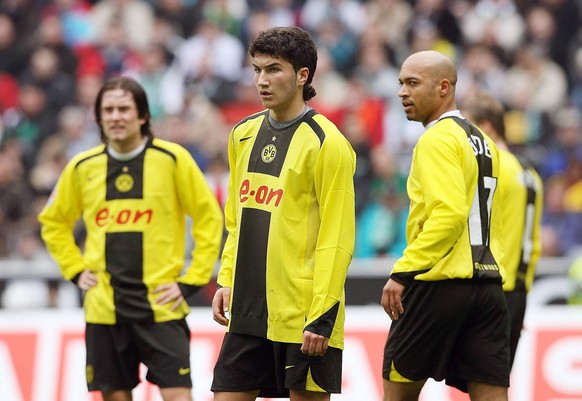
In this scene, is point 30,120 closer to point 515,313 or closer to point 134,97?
point 134,97

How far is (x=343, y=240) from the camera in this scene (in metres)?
5.86

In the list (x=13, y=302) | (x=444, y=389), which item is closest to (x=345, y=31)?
(x=13, y=302)

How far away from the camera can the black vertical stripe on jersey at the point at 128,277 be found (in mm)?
7602

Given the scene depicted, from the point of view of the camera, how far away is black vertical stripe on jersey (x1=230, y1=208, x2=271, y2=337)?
19.7 ft

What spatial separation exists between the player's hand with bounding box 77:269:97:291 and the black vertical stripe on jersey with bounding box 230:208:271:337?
1842 millimetres

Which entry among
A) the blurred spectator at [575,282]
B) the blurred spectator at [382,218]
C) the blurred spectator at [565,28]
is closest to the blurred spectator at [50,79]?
the blurred spectator at [382,218]

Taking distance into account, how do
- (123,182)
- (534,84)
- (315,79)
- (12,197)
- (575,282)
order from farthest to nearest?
(534,84) → (315,79) → (12,197) → (575,282) → (123,182)

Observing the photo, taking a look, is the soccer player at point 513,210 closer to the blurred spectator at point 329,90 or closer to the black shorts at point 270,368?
the black shorts at point 270,368

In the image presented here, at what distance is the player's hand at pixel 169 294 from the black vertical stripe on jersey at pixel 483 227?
202 centimetres

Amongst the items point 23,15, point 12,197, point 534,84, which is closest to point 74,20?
point 23,15

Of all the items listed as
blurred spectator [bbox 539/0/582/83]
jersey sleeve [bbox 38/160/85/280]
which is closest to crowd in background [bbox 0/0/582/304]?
blurred spectator [bbox 539/0/582/83]

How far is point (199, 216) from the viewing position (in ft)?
25.8

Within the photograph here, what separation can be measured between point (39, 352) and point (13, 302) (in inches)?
71.4

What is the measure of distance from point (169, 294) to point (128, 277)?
27 centimetres
